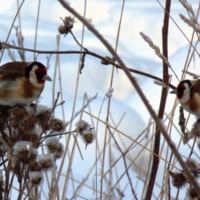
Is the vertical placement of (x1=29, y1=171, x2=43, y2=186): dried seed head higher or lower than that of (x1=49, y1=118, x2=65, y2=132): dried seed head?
lower

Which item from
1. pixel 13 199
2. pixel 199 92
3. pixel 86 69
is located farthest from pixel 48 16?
pixel 199 92

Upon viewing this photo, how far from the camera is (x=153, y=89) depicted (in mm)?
3412

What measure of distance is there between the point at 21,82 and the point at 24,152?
0.64 meters

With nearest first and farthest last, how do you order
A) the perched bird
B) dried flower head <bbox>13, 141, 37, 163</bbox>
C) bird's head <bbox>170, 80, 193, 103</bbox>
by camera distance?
1. dried flower head <bbox>13, 141, 37, 163</bbox>
2. bird's head <bbox>170, 80, 193, 103</bbox>
3. the perched bird

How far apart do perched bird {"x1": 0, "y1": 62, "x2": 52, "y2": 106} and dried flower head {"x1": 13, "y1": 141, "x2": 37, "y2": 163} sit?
1.68 ft

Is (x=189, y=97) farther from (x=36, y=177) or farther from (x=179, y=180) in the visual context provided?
(x=36, y=177)

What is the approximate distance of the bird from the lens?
1.31 metres

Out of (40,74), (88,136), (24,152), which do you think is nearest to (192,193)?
(88,136)

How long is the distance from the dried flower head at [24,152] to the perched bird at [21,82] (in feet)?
1.68

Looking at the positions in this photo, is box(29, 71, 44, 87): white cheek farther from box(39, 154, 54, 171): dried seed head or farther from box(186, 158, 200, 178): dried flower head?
box(186, 158, 200, 178): dried flower head

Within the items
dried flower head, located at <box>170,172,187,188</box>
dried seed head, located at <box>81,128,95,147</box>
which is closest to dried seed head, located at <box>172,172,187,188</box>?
dried flower head, located at <box>170,172,187,188</box>

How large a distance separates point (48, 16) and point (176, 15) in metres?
1.18

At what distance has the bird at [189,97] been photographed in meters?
1.31

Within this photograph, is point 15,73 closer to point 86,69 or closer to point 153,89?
point 153,89
